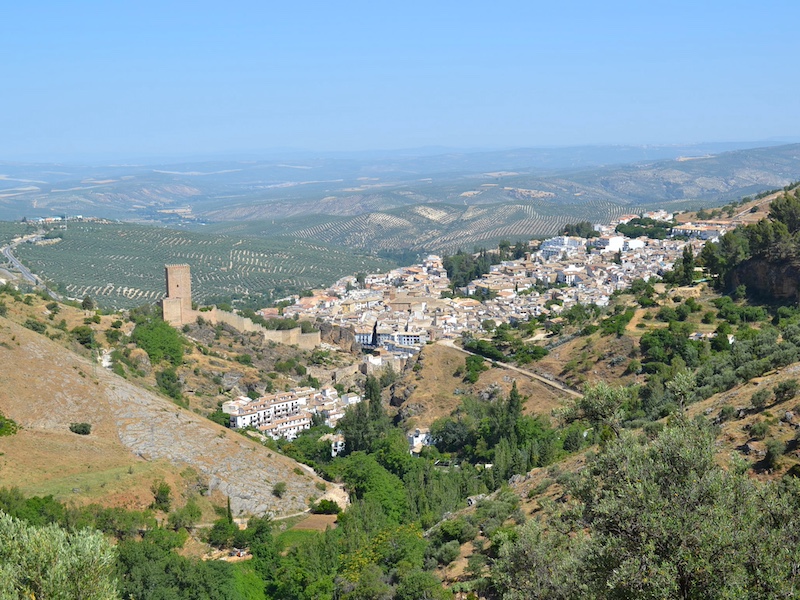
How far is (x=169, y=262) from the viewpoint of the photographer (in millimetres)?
89312

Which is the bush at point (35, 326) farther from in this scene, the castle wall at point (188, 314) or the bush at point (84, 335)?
Result: the castle wall at point (188, 314)

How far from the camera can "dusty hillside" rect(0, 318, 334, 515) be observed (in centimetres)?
2089

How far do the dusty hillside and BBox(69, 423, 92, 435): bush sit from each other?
0.13 metres

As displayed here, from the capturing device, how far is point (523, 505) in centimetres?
1875

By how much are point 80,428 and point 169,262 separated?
223 feet

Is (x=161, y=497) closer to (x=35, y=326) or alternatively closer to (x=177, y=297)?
(x=35, y=326)

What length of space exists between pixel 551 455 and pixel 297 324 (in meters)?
27.8

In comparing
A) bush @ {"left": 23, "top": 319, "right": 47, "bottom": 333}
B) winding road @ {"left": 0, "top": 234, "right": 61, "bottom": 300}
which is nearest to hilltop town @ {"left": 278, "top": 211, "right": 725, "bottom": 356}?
winding road @ {"left": 0, "top": 234, "right": 61, "bottom": 300}

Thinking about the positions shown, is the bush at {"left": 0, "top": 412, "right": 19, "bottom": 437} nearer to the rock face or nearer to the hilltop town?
the rock face

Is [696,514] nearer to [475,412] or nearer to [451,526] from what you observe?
[451,526]

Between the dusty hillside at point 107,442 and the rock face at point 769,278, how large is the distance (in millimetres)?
19774

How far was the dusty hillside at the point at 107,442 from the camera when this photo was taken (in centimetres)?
2089

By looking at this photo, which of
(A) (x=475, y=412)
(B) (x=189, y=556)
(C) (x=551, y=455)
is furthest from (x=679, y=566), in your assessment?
(A) (x=475, y=412)

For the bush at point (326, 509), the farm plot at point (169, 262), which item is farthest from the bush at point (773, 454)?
the farm plot at point (169, 262)
